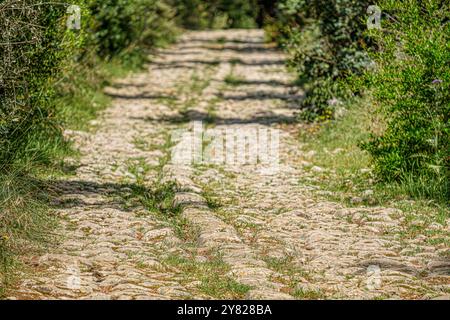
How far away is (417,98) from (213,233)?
8.85ft

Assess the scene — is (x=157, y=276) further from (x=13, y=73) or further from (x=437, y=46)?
(x=437, y=46)

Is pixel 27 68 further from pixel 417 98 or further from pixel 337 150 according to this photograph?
pixel 337 150

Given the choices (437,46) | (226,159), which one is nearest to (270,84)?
(226,159)

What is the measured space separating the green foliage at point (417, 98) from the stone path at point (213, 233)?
2.58 feet

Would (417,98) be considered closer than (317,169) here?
Yes

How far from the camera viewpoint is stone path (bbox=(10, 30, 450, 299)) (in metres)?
5.24

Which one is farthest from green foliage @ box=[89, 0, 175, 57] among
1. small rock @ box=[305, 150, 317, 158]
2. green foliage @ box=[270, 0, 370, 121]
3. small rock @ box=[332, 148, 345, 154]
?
small rock @ box=[332, 148, 345, 154]

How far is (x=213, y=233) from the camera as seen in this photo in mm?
6605

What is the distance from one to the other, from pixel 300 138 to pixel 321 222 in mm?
4335

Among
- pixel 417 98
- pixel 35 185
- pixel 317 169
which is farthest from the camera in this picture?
pixel 317 169

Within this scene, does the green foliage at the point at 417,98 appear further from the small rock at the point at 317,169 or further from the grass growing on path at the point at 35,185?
the grass growing on path at the point at 35,185

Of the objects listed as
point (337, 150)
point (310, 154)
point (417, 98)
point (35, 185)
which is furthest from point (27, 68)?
point (337, 150)

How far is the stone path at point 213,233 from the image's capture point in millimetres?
5238

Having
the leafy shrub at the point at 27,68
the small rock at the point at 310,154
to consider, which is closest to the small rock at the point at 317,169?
the small rock at the point at 310,154
